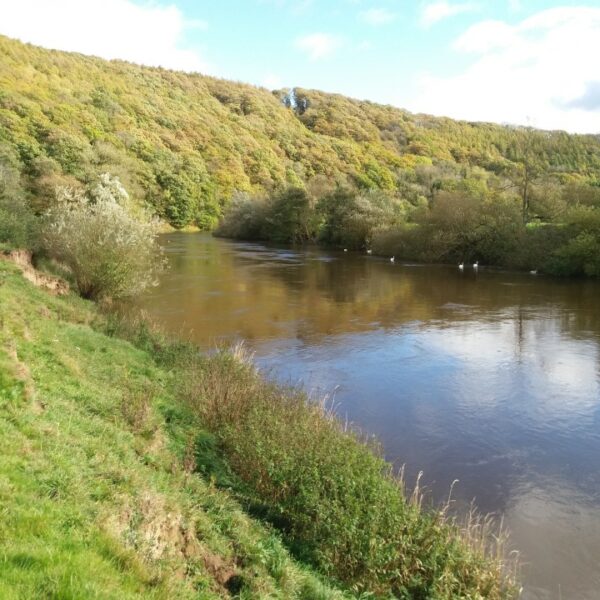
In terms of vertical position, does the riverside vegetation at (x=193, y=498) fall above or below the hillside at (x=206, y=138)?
below

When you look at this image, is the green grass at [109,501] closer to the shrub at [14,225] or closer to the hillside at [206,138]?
the shrub at [14,225]

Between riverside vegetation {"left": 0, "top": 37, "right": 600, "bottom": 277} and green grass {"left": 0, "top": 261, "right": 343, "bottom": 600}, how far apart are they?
36914mm

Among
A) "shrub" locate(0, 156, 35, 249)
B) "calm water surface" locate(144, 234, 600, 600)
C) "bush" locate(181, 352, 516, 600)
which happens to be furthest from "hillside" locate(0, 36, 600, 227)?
"bush" locate(181, 352, 516, 600)

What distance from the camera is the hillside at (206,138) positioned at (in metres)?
70.9

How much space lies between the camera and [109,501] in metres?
6.32

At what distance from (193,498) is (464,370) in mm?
12817

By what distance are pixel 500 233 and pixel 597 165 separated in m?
80.1

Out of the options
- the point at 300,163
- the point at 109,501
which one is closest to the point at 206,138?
the point at 300,163

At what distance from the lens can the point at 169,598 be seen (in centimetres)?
489

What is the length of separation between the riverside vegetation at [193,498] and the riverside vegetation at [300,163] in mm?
35363

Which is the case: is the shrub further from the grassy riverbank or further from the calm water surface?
the grassy riverbank

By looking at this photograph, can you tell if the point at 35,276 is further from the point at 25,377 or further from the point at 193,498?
the point at 193,498

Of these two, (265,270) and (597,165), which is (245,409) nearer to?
(265,270)

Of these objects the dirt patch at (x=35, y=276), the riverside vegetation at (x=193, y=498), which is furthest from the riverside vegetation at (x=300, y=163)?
the riverside vegetation at (x=193, y=498)
